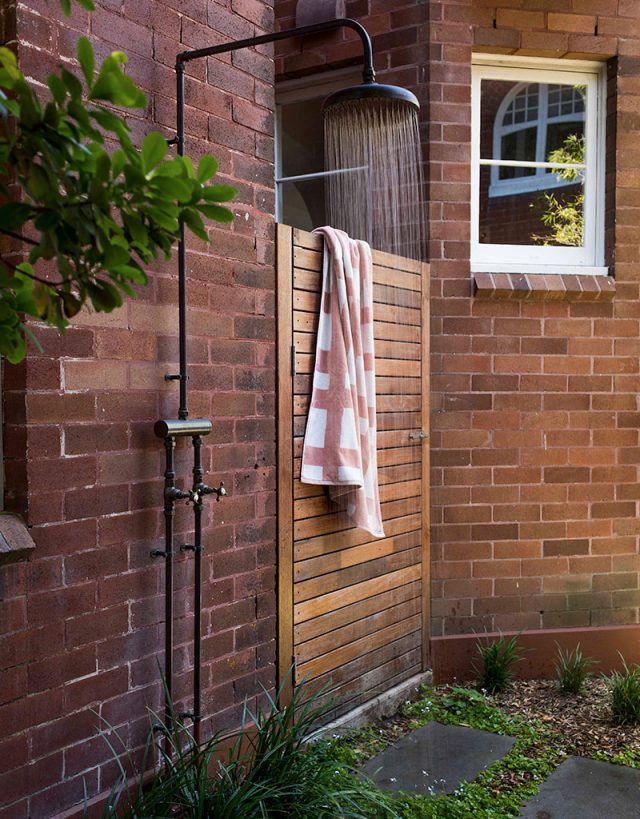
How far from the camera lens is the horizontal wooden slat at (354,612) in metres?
3.85

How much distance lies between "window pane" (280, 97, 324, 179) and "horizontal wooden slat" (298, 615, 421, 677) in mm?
2911

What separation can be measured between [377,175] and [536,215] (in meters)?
1.47

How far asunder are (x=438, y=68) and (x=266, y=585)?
3060 mm

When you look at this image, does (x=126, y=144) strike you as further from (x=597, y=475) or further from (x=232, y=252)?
(x=597, y=475)

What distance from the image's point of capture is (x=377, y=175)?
13.7ft

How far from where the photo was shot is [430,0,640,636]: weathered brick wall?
490 cm

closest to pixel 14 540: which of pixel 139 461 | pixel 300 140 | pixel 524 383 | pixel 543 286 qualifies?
pixel 139 461

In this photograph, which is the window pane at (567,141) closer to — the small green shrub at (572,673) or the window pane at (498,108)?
the window pane at (498,108)

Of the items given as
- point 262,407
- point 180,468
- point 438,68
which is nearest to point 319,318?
point 262,407

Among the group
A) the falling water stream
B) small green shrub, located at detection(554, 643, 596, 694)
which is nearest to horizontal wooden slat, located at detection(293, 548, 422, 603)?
small green shrub, located at detection(554, 643, 596, 694)

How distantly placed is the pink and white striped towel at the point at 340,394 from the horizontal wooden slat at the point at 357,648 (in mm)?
606

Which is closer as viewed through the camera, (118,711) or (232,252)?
(118,711)

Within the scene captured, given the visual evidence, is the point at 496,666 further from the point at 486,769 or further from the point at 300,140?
the point at 300,140

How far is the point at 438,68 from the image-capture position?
484 cm
